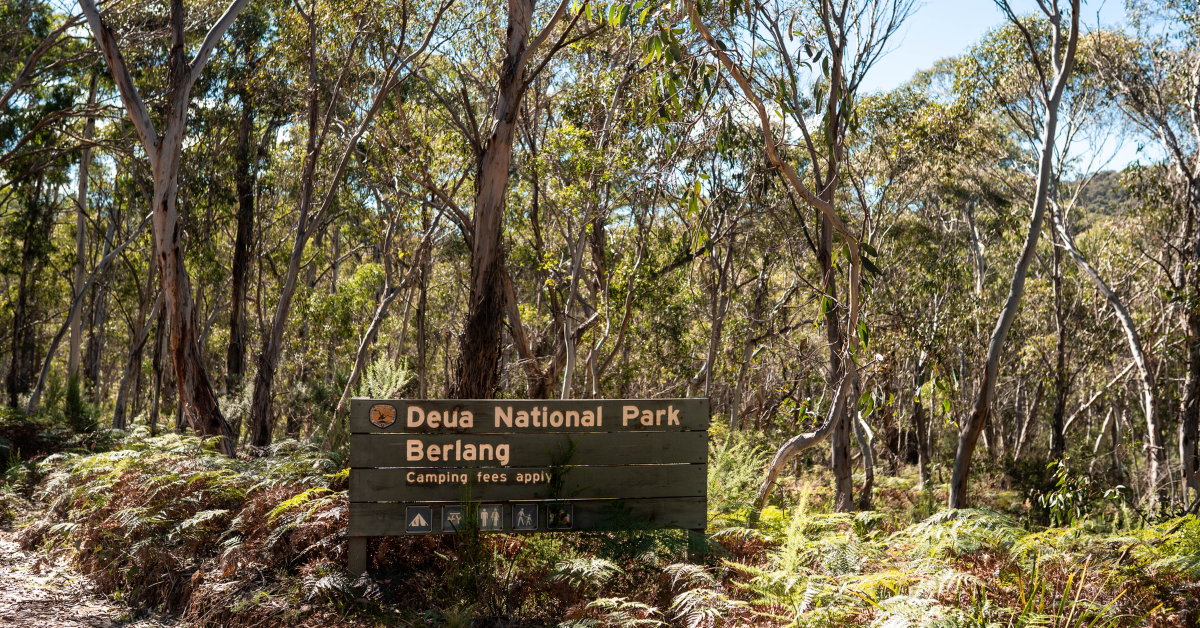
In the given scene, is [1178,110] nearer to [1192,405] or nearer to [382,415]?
[1192,405]

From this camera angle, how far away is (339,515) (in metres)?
5.56

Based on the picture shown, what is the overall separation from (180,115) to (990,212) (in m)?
21.0

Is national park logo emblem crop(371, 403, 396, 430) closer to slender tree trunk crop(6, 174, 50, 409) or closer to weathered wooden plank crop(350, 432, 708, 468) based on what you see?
weathered wooden plank crop(350, 432, 708, 468)

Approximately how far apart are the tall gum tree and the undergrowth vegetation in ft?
9.33

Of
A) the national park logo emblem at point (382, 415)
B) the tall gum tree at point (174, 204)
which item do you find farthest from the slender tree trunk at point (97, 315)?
the national park logo emblem at point (382, 415)

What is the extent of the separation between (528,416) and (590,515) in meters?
0.84

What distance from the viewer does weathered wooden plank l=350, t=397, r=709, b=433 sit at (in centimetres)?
534

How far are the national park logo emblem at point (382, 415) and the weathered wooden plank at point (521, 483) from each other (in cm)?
31

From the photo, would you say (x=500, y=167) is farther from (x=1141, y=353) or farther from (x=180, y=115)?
(x=1141, y=353)

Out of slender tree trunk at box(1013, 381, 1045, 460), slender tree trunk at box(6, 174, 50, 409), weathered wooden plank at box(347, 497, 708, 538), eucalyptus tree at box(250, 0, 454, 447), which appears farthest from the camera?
slender tree trunk at box(1013, 381, 1045, 460)

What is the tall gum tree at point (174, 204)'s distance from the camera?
931cm

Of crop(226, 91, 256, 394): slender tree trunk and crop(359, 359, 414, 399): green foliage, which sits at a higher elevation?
crop(226, 91, 256, 394): slender tree trunk

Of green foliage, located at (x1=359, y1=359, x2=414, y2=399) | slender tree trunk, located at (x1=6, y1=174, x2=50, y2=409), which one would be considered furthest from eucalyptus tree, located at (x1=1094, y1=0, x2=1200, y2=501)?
slender tree trunk, located at (x1=6, y1=174, x2=50, y2=409)

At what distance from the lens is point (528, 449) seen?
556 centimetres
